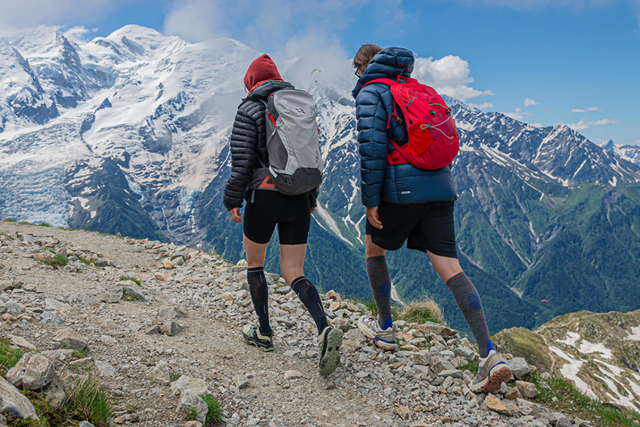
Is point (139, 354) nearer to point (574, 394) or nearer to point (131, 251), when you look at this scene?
point (574, 394)

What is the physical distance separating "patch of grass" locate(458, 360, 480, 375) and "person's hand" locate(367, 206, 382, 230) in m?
2.23

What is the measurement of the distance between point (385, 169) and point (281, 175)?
114 centimetres

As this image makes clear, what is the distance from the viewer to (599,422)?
4.24m

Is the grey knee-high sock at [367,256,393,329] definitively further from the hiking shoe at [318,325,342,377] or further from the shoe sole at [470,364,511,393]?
the shoe sole at [470,364,511,393]

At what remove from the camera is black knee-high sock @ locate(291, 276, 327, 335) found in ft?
15.4

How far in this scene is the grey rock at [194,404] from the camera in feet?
11.1

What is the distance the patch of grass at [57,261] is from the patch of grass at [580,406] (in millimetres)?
8387

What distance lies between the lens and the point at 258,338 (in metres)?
5.38

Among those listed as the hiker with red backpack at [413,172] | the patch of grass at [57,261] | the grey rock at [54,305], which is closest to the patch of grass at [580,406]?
the hiker with red backpack at [413,172]

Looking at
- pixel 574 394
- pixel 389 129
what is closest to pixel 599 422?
pixel 574 394

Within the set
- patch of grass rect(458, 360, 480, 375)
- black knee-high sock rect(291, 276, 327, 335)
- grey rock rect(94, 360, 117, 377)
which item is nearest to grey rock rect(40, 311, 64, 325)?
grey rock rect(94, 360, 117, 377)

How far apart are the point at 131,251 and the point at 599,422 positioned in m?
11.7

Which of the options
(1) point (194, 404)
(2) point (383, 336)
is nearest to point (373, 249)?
(2) point (383, 336)

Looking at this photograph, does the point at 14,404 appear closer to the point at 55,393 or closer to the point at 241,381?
the point at 55,393
